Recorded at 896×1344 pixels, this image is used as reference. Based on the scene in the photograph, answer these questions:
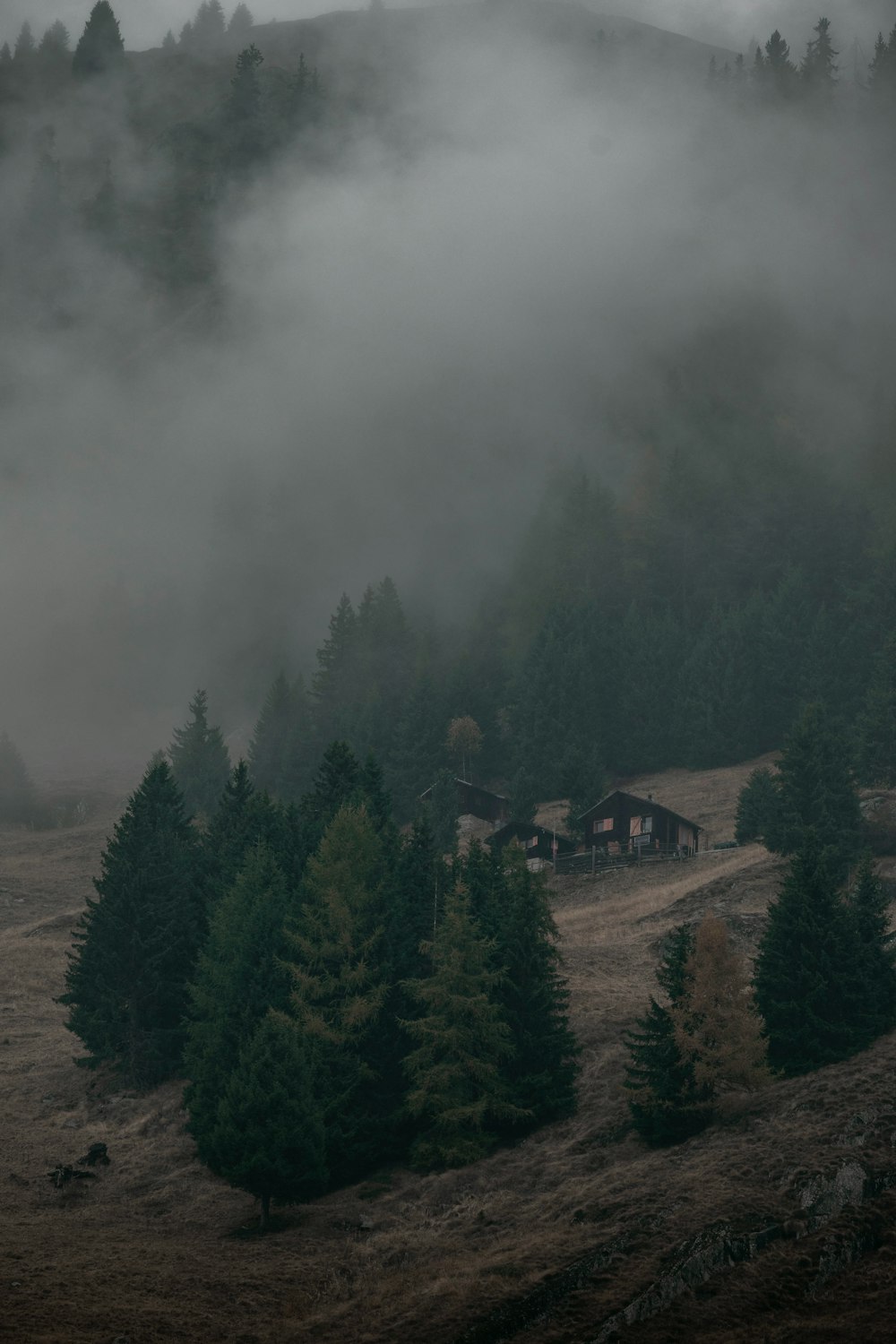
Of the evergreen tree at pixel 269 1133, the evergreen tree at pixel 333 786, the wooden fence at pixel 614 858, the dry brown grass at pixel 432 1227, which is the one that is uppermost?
the evergreen tree at pixel 333 786

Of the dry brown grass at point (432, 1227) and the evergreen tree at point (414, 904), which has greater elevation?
the evergreen tree at point (414, 904)

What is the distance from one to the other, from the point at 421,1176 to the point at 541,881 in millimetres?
11906

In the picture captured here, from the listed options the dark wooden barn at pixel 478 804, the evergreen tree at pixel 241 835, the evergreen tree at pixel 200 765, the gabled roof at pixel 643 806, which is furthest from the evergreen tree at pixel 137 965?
the evergreen tree at pixel 200 765

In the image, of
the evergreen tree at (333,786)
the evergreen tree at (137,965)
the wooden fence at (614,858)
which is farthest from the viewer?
the wooden fence at (614,858)

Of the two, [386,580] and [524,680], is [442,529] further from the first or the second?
[524,680]

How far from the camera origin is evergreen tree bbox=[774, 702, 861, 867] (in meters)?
68.1

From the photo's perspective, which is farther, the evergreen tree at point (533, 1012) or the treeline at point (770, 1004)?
the evergreen tree at point (533, 1012)

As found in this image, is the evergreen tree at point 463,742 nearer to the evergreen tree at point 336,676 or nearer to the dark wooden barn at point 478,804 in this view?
the dark wooden barn at point 478,804

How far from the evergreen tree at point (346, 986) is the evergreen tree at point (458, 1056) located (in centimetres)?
176

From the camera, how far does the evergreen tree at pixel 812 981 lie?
129 feet

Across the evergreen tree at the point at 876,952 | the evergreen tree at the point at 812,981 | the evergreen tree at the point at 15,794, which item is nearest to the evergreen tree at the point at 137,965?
the evergreen tree at the point at 812,981

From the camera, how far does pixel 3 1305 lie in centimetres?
2675

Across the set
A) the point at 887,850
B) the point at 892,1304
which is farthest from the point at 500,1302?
the point at 887,850

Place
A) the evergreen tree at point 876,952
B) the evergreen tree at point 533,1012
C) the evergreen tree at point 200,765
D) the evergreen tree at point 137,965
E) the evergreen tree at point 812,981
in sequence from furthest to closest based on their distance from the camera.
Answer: the evergreen tree at point 200,765 → the evergreen tree at point 137,965 → the evergreen tree at point 876,952 → the evergreen tree at point 533,1012 → the evergreen tree at point 812,981
